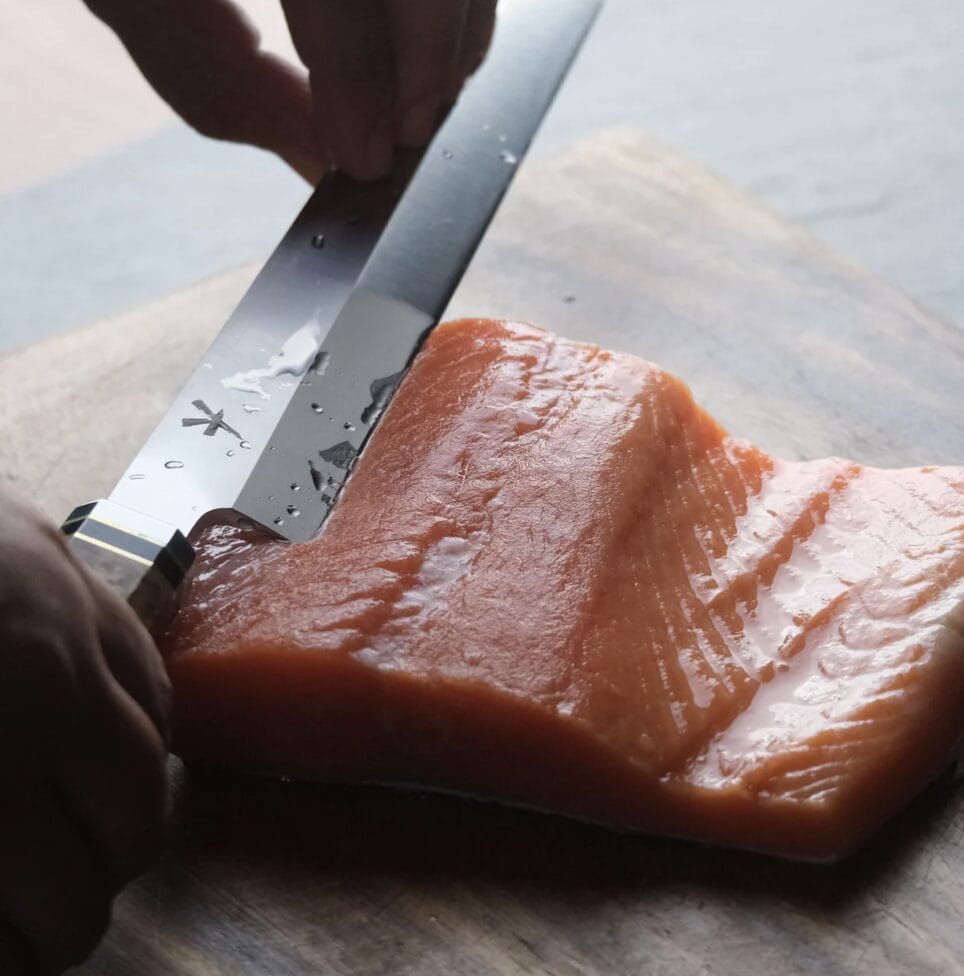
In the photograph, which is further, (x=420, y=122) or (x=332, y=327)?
(x=420, y=122)

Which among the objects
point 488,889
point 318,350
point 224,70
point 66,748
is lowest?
point 488,889

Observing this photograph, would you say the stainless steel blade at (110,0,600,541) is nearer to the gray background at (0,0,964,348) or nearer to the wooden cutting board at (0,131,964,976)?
the wooden cutting board at (0,131,964,976)

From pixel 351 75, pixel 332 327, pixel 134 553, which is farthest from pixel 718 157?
pixel 134 553

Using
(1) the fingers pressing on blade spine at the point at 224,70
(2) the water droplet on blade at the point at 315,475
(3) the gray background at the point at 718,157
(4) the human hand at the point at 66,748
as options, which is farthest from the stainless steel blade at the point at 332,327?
(3) the gray background at the point at 718,157

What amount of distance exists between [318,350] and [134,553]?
1.49 feet

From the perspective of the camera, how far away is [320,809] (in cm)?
146

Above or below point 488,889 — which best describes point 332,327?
above

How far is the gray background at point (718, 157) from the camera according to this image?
301 centimetres

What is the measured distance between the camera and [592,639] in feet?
4.62

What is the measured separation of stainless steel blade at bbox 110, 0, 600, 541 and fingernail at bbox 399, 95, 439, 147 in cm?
4

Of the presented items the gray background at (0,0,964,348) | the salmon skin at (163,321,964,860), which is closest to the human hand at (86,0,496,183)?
the salmon skin at (163,321,964,860)

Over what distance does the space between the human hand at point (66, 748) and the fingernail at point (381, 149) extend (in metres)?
0.94

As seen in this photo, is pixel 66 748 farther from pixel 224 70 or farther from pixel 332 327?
pixel 224 70

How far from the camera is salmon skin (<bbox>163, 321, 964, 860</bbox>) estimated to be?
4.50ft
